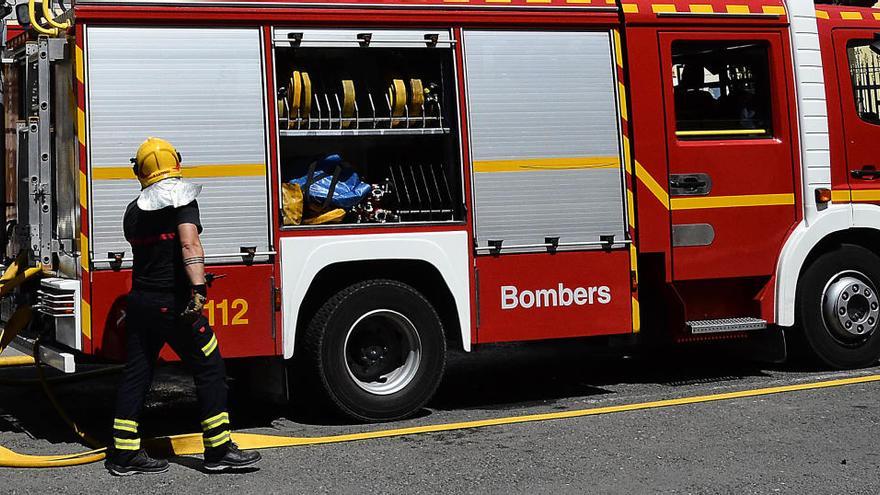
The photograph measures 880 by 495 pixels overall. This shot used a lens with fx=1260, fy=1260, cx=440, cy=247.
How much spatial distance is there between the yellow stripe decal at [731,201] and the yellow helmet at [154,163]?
349 cm

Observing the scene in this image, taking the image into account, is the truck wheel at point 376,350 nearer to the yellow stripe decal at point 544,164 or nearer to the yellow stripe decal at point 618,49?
the yellow stripe decal at point 544,164

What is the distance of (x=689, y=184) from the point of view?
851 cm

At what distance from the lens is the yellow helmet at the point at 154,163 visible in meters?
6.56

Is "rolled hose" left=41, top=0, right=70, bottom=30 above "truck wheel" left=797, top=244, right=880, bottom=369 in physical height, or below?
above

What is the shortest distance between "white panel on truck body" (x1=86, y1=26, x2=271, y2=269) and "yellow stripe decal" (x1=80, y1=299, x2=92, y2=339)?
24 centimetres

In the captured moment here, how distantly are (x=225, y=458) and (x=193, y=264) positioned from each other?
102 cm

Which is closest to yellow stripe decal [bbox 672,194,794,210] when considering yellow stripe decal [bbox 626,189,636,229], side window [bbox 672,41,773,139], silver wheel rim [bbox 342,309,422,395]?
yellow stripe decal [bbox 626,189,636,229]

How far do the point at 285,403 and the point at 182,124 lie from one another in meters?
2.16

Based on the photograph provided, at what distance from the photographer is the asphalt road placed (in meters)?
6.25

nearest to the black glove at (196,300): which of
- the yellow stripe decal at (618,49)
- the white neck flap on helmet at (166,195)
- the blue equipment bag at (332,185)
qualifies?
the white neck flap on helmet at (166,195)

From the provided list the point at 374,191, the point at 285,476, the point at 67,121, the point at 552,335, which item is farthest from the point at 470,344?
the point at 67,121

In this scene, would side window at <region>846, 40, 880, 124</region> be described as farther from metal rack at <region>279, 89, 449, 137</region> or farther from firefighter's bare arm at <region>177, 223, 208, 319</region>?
firefighter's bare arm at <region>177, 223, 208, 319</region>

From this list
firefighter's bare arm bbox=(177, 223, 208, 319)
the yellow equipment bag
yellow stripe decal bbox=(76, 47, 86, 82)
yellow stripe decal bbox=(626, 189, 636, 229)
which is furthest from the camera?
yellow stripe decal bbox=(626, 189, 636, 229)

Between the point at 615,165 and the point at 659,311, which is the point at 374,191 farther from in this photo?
the point at 659,311
